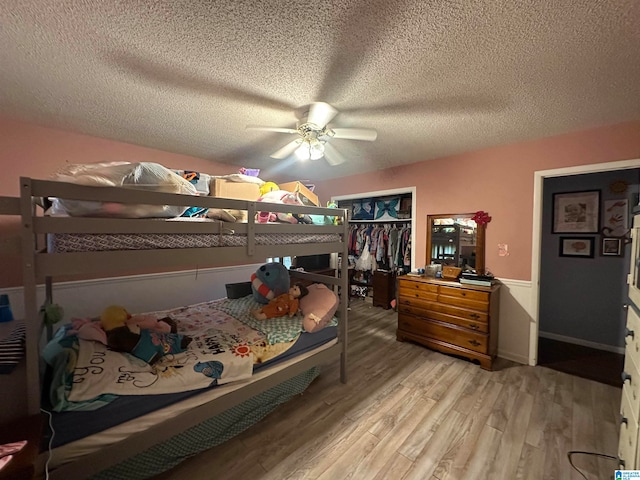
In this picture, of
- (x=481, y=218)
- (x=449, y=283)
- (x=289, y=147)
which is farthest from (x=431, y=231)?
(x=289, y=147)

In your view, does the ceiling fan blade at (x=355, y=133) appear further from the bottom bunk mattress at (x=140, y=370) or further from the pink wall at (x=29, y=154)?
the pink wall at (x=29, y=154)

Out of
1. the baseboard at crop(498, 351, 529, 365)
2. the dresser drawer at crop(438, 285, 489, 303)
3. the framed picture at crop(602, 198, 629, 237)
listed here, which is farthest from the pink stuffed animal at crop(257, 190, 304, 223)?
the framed picture at crop(602, 198, 629, 237)

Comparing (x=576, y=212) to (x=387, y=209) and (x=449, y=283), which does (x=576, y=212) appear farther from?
(x=387, y=209)

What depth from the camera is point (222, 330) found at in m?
1.88

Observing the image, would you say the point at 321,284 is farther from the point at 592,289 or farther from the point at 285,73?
the point at 592,289

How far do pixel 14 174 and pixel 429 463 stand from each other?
13.3 ft

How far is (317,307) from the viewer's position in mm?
2146

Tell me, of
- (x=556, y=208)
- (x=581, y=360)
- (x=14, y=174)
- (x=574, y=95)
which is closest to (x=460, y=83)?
(x=574, y=95)

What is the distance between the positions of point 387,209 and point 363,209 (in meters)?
0.51

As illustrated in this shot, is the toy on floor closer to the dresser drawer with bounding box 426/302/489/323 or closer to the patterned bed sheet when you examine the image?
the patterned bed sheet

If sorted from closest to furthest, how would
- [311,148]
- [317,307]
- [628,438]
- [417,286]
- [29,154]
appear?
[628,438] → [311,148] → [317,307] → [29,154] → [417,286]

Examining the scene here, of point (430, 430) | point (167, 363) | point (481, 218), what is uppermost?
point (481, 218)

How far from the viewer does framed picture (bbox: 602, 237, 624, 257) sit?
275cm

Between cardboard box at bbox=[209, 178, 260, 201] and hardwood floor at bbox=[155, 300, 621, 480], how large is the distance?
1655 mm
